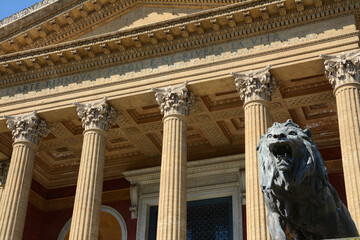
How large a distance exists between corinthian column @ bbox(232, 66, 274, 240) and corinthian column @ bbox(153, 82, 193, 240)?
2.07 meters

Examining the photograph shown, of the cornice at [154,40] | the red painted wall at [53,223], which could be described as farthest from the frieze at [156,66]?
the red painted wall at [53,223]

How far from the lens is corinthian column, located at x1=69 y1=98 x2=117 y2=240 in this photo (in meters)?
18.3

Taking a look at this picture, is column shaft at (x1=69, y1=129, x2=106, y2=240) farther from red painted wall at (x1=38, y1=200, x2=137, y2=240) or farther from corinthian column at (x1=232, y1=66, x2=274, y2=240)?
red painted wall at (x1=38, y1=200, x2=137, y2=240)

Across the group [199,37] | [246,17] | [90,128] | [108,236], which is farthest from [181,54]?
[108,236]

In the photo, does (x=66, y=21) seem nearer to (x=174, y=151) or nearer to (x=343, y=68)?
(x=174, y=151)

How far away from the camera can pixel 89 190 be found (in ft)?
61.8

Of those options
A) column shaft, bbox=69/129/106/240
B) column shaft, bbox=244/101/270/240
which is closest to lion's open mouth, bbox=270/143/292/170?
column shaft, bbox=244/101/270/240

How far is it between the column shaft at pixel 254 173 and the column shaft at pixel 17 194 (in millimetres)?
8254

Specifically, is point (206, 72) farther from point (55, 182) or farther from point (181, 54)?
point (55, 182)

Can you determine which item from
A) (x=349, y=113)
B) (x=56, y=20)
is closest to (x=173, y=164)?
(x=349, y=113)

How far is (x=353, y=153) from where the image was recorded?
16.0 metres

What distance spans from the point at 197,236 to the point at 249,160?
7.68 metres

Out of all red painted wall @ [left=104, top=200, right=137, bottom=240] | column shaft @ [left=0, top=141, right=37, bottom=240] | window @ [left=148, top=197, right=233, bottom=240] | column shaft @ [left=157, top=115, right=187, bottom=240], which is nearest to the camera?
column shaft @ [left=157, top=115, right=187, bottom=240]

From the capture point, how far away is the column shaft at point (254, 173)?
16141 mm
